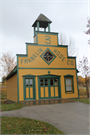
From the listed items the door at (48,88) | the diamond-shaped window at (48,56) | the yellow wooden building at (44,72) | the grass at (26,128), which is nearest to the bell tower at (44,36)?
the yellow wooden building at (44,72)

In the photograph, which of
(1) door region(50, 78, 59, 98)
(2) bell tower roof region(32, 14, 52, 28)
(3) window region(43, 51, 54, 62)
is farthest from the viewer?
(2) bell tower roof region(32, 14, 52, 28)

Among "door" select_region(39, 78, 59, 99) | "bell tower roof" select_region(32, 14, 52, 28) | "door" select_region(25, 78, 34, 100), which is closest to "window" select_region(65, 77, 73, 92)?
"door" select_region(39, 78, 59, 99)

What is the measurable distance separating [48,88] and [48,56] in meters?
3.56

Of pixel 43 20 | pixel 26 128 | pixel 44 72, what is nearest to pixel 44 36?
pixel 43 20

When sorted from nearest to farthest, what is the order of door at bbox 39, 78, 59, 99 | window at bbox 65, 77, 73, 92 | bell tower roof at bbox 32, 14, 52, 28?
door at bbox 39, 78, 59, 99
window at bbox 65, 77, 73, 92
bell tower roof at bbox 32, 14, 52, 28

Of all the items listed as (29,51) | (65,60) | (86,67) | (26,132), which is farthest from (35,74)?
(26,132)

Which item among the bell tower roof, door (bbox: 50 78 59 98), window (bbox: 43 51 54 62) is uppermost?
the bell tower roof

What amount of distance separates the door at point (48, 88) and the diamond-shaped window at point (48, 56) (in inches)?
78.8

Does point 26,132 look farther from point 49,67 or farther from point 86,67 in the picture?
point 86,67

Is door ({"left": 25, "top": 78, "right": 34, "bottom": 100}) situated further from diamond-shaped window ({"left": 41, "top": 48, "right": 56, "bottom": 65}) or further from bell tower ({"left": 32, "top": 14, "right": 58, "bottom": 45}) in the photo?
bell tower ({"left": 32, "top": 14, "right": 58, "bottom": 45})

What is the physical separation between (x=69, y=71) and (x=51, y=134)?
40.4 ft

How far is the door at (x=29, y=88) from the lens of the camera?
1530cm

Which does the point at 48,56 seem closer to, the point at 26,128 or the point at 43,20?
the point at 43,20

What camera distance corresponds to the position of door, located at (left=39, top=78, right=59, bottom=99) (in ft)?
52.1
